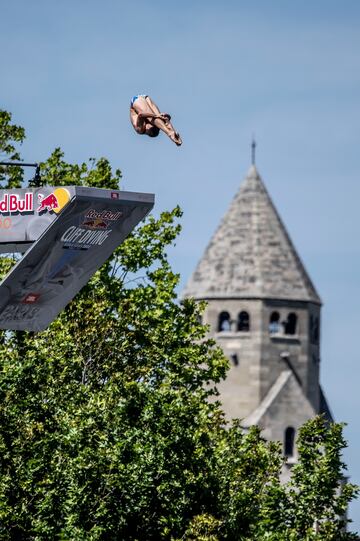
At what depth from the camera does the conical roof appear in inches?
5374

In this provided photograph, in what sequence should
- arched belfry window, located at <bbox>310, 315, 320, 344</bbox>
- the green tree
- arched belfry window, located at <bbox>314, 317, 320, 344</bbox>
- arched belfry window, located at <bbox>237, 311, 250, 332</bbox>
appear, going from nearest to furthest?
the green tree, arched belfry window, located at <bbox>237, 311, 250, 332</bbox>, arched belfry window, located at <bbox>310, 315, 320, 344</bbox>, arched belfry window, located at <bbox>314, 317, 320, 344</bbox>

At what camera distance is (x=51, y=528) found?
42.8m

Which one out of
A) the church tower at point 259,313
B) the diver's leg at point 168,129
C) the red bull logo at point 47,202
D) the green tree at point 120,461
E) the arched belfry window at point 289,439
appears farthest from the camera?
the church tower at point 259,313

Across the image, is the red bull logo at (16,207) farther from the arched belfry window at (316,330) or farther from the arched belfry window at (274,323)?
the arched belfry window at (316,330)

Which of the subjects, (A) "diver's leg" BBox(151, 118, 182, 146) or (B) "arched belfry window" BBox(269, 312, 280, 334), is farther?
(B) "arched belfry window" BBox(269, 312, 280, 334)

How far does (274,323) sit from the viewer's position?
452 feet

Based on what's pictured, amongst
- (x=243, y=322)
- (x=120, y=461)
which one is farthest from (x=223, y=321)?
(x=120, y=461)

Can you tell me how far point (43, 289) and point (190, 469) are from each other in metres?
12.9

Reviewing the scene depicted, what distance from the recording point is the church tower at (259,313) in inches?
5325

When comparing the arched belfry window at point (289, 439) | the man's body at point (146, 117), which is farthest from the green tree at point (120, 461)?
the arched belfry window at point (289, 439)

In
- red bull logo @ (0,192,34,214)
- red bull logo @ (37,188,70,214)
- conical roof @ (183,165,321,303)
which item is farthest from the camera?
conical roof @ (183,165,321,303)

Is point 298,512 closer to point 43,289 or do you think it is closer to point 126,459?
point 126,459

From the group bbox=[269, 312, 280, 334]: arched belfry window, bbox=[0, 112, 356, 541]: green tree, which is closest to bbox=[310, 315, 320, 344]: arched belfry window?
bbox=[269, 312, 280, 334]: arched belfry window

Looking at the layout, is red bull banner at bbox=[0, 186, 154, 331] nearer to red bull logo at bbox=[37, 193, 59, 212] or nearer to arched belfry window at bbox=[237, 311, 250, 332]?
red bull logo at bbox=[37, 193, 59, 212]
